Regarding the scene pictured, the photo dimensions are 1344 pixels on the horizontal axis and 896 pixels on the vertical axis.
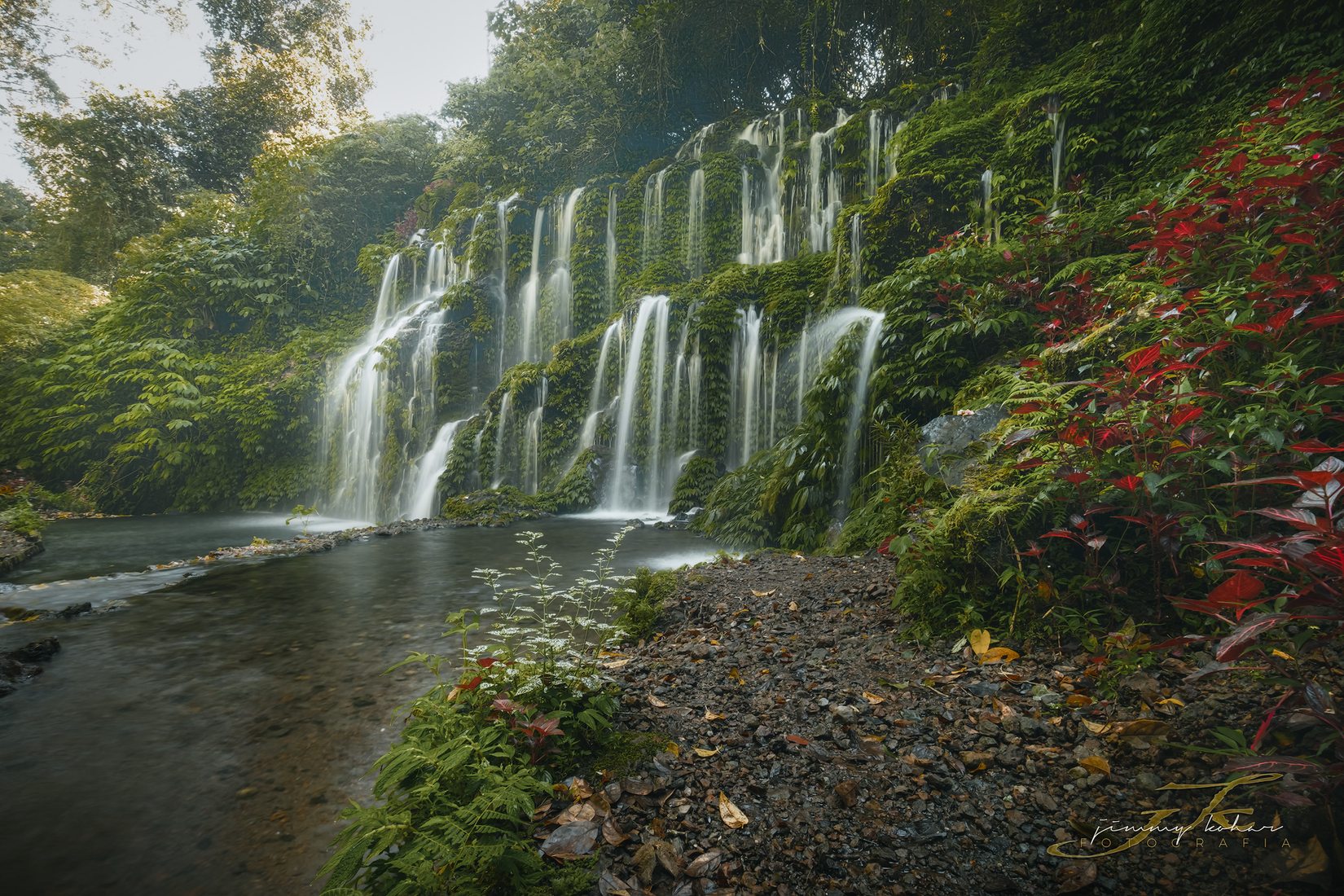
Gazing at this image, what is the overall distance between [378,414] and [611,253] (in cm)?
942

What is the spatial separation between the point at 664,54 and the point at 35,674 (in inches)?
830

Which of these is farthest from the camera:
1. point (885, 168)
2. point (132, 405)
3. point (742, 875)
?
point (132, 405)

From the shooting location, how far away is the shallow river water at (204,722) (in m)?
2.11

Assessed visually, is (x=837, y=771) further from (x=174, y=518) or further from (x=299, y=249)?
(x=299, y=249)

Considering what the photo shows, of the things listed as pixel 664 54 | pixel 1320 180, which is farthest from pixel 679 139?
pixel 1320 180

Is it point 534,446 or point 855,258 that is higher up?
point 855,258

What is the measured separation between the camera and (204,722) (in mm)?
3168

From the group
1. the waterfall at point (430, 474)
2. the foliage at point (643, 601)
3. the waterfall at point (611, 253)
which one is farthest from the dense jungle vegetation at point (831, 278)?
the foliage at point (643, 601)

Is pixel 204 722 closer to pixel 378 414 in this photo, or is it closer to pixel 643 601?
pixel 643 601

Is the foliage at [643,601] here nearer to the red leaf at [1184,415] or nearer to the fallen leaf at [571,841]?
the fallen leaf at [571,841]

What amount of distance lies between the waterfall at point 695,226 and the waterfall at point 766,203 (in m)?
1.26

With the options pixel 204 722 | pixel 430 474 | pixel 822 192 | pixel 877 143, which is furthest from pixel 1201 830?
pixel 430 474

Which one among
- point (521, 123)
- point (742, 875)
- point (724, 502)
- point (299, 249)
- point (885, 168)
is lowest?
point (742, 875)

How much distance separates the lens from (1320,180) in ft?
10.8
